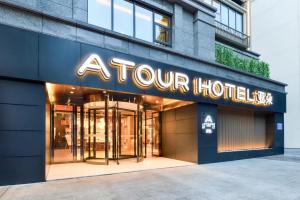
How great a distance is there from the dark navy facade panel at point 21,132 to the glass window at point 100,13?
4.28 meters

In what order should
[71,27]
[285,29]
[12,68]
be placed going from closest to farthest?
[12,68], [71,27], [285,29]

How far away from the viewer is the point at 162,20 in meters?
14.6

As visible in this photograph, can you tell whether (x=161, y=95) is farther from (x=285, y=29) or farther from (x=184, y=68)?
(x=285, y=29)

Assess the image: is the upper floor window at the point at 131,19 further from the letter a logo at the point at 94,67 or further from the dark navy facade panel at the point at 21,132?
the dark navy facade panel at the point at 21,132

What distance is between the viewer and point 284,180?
32.3 feet

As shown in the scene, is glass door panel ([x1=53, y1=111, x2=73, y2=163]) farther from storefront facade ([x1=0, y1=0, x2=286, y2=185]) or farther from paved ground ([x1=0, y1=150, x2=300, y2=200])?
paved ground ([x1=0, y1=150, x2=300, y2=200])

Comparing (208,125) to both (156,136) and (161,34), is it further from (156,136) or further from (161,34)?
Answer: (161,34)

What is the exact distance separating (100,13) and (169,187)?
27.3ft

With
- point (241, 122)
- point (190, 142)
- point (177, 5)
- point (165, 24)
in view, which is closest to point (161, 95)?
point (190, 142)

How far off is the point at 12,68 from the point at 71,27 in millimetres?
2789

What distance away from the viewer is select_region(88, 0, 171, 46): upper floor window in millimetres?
11867

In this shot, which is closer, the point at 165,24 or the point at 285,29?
the point at 165,24

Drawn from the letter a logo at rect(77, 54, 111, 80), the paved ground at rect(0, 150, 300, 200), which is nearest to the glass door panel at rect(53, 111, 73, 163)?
the paved ground at rect(0, 150, 300, 200)

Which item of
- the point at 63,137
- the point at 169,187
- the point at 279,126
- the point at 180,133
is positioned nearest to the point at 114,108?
the point at 63,137
